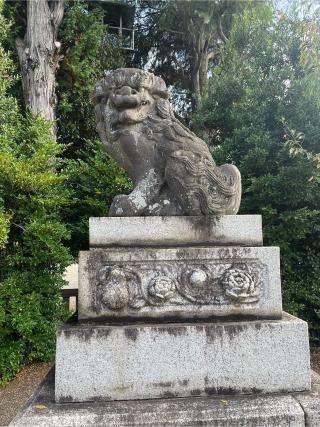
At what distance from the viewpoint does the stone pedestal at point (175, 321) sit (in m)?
2.33

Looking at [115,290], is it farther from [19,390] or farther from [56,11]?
[56,11]

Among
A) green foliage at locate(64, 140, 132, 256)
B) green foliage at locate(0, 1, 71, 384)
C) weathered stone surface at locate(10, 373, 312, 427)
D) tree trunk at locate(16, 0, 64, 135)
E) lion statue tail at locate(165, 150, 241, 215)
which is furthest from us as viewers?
tree trunk at locate(16, 0, 64, 135)

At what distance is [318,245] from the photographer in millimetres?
6883

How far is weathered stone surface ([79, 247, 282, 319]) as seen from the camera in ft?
8.04

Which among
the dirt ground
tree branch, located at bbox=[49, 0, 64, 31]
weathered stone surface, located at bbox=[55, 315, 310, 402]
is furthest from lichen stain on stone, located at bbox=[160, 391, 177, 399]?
tree branch, located at bbox=[49, 0, 64, 31]

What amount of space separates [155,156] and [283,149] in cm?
418

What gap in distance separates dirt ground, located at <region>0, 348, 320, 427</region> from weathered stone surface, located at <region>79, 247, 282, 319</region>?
3044mm

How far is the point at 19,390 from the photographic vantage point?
5527 mm

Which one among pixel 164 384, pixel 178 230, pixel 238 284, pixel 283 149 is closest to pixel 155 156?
pixel 178 230

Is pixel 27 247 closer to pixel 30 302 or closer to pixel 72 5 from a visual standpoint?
pixel 30 302

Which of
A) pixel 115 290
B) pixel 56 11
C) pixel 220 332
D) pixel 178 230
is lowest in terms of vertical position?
pixel 220 332

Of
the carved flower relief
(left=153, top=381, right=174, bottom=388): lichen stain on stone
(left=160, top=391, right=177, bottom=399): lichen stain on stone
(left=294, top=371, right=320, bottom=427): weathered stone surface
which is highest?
the carved flower relief

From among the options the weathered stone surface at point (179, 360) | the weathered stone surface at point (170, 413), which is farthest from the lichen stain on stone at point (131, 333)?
the weathered stone surface at point (170, 413)

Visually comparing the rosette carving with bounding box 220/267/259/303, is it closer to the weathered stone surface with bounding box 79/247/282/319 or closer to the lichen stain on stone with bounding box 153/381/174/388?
A: the weathered stone surface with bounding box 79/247/282/319
